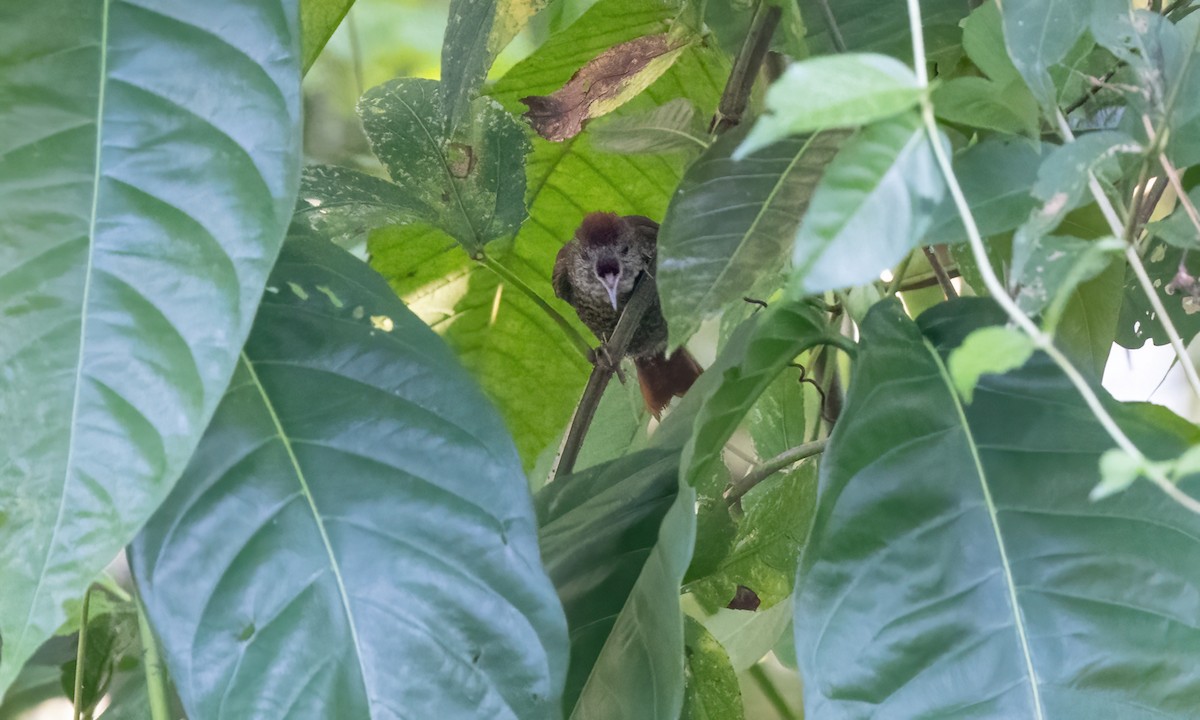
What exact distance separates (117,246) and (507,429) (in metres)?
0.21

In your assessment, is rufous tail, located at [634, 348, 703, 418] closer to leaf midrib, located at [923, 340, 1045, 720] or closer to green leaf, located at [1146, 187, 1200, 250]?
leaf midrib, located at [923, 340, 1045, 720]

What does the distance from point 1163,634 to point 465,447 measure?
1.14 feet

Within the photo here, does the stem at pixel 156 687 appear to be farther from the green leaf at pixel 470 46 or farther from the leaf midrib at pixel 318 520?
the green leaf at pixel 470 46

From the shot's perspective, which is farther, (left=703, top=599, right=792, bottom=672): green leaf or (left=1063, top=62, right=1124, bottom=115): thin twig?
(left=703, top=599, right=792, bottom=672): green leaf

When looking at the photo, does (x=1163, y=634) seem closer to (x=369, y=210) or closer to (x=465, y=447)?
(x=465, y=447)

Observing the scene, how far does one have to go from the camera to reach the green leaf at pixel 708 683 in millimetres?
697

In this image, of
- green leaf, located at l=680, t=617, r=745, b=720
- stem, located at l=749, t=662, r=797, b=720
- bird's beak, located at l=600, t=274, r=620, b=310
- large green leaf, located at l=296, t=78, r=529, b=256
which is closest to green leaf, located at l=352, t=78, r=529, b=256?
large green leaf, located at l=296, t=78, r=529, b=256

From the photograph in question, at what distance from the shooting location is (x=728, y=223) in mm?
589

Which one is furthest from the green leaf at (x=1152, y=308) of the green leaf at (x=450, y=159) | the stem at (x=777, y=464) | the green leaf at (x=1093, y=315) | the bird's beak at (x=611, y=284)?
the bird's beak at (x=611, y=284)

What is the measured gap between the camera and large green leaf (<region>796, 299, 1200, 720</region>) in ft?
1.47

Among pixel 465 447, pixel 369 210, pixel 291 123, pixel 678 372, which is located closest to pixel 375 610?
pixel 465 447

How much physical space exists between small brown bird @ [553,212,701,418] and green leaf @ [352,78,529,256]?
301mm

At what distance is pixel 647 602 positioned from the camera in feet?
1.84

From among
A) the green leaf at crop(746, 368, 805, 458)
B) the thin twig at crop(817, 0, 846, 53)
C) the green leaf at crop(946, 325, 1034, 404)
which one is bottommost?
the green leaf at crop(946, 325, 1034, 404)
